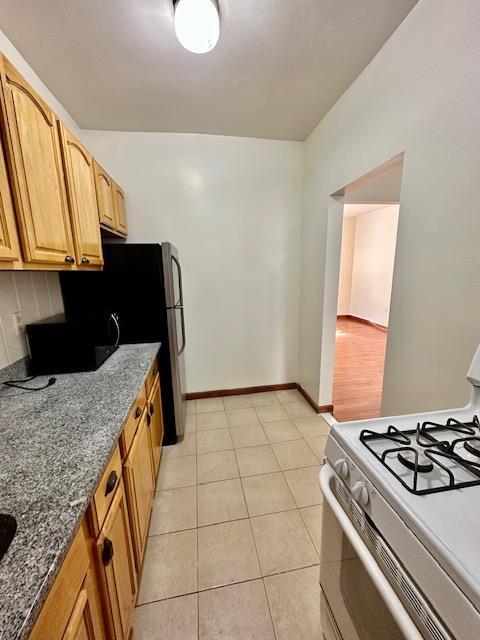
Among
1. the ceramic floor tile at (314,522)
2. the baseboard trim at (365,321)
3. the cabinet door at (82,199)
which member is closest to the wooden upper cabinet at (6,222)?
the cabinet door at (82,199)

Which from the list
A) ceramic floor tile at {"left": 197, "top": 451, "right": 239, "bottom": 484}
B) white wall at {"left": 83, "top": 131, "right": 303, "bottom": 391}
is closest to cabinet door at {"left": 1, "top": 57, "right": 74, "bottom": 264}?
white wall at {"left": 83, "top": 131, "right": 303, "bottom": 391}

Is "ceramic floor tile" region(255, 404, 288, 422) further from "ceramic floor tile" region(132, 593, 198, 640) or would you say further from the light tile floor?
"ceramic floor tile" region(132, 593, 198, 640)

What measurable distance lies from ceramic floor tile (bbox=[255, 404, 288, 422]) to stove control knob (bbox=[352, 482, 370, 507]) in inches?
74.9

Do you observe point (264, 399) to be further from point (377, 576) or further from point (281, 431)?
point (377, 576)

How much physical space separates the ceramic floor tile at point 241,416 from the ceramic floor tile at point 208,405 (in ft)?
0.53

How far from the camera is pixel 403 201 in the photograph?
1.41 meters

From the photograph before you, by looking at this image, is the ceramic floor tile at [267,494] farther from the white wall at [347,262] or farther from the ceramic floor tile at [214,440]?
the white wall at [347,262]

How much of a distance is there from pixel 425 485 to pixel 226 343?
232cm

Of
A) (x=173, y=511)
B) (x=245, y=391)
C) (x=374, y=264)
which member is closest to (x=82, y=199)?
(x=173, y=511)

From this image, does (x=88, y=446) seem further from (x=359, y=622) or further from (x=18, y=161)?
(x=18, y=161)

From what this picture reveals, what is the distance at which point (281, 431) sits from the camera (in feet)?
7.62

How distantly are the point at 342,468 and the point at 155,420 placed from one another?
53.2 inches

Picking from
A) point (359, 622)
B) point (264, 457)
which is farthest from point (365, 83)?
point (264, 457)

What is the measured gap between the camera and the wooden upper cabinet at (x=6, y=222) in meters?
0.89
